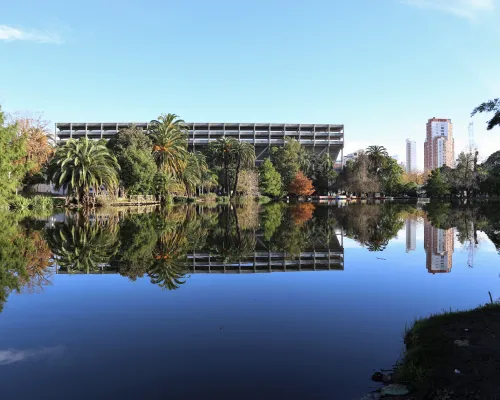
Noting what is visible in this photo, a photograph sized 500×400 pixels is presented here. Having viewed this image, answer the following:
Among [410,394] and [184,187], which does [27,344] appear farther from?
[184,187]

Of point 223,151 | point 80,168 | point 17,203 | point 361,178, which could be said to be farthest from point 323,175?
point 17,203

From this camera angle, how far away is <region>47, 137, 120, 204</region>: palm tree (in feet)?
130

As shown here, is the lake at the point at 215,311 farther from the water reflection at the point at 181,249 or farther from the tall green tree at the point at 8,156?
the tall green tree at the point at 8,156

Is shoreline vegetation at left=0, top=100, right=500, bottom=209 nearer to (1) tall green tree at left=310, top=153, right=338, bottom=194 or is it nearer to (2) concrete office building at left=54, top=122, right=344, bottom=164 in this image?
(1) tall green tree at left=310, top=153, right=338, bottom=194

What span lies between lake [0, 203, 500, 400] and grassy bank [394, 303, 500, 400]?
39 cm

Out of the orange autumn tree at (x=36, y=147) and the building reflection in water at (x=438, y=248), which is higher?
the orange autumn tree at (x=36, y=147)

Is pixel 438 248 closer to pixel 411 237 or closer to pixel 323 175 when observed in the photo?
pixel 411 237

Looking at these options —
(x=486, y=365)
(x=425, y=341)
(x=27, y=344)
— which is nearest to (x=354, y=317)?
(x=425, y=341)

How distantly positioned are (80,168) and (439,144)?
159m

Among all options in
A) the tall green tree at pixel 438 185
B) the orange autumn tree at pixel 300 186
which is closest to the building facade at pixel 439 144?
the tall green tree at pixel 438 185

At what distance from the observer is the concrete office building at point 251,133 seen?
10481 centimetres

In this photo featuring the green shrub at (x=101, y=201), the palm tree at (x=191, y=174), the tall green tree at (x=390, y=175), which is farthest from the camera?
the tall green tree at (x=390, y=175)

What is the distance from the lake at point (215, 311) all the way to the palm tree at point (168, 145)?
36121mm

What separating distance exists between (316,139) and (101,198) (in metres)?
76.3
